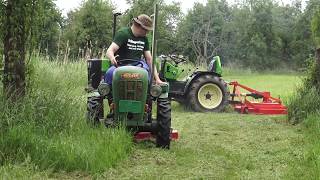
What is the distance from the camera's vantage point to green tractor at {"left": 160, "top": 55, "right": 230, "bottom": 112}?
1156 centimetres

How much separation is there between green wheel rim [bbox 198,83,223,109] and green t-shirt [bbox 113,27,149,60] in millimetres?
4686

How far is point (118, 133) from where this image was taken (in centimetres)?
609

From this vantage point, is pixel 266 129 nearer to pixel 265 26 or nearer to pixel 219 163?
pixel 219 163

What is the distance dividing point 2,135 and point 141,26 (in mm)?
2534

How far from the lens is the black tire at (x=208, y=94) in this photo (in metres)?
11.6

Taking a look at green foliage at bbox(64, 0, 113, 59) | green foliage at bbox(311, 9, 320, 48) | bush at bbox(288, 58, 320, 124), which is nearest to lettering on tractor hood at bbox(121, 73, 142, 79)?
bush at bbox(288, 58, 320, 124)

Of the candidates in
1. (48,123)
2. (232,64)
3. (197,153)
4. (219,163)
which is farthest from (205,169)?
(232,64)

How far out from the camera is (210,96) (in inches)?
465

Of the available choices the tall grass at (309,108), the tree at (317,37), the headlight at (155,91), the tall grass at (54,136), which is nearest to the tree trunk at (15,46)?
the tall grass at (54,136)

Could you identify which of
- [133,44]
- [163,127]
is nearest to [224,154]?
[163,127]

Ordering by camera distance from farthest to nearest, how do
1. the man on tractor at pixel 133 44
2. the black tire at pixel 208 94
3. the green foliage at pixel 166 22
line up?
the green foliage at pixel 166 22 < the black tire at pixel 208 94 < the man on tractor at pixel 133 44

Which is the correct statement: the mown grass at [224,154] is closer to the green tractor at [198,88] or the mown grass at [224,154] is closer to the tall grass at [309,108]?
the tall grass at [309,108]

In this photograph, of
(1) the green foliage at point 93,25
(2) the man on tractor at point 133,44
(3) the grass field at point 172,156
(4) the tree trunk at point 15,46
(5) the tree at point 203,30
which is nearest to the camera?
(3) the grass field at point 172,156

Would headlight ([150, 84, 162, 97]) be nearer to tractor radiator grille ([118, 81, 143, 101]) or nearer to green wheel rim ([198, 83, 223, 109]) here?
tractor radiator grille ([118, 81, 143, 101])
